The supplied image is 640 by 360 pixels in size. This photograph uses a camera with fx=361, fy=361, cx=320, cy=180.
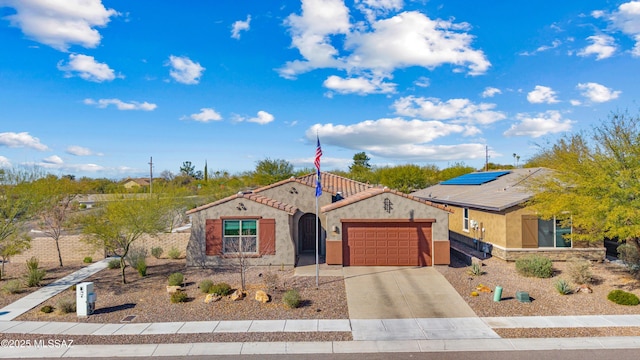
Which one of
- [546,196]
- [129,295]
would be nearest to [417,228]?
[546,196]

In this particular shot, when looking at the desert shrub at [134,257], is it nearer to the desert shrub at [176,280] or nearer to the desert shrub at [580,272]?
the desert shrub at [176,280]

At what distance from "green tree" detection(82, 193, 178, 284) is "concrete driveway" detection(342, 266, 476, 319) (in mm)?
10019

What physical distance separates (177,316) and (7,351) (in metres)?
4.55

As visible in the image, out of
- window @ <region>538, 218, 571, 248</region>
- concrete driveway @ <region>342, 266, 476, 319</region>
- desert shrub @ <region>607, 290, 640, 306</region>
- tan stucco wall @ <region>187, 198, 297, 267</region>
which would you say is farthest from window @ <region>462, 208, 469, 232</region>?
tan stucco wall @ <region>187, 198, 297, 267</region>

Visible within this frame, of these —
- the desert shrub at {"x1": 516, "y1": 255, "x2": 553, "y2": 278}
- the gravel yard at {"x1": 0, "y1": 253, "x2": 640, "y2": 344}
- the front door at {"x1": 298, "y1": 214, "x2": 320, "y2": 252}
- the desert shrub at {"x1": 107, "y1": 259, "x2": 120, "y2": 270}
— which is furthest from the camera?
the front door at {"x1": 298, "y1": 214, "x2": 320, "y2": 252}

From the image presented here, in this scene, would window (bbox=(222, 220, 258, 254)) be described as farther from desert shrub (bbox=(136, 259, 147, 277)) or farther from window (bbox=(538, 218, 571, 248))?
window (bbox=(538, 218, 571, 248))

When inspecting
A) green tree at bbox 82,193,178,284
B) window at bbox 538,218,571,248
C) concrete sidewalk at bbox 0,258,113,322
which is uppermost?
green tree at bbox 82,193,178,284

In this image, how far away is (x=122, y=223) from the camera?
1689 centimetres

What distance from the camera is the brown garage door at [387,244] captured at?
1886cm

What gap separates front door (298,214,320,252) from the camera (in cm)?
2272

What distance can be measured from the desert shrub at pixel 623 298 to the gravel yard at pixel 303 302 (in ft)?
0.60

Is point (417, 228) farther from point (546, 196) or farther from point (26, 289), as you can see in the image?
point (26, 289)

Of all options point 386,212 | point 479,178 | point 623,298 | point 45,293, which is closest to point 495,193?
point 479,178

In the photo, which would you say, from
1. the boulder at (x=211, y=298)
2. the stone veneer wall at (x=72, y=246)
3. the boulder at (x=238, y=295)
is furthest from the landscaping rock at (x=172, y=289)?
the stone veneer wall at (x=72, y=246)
